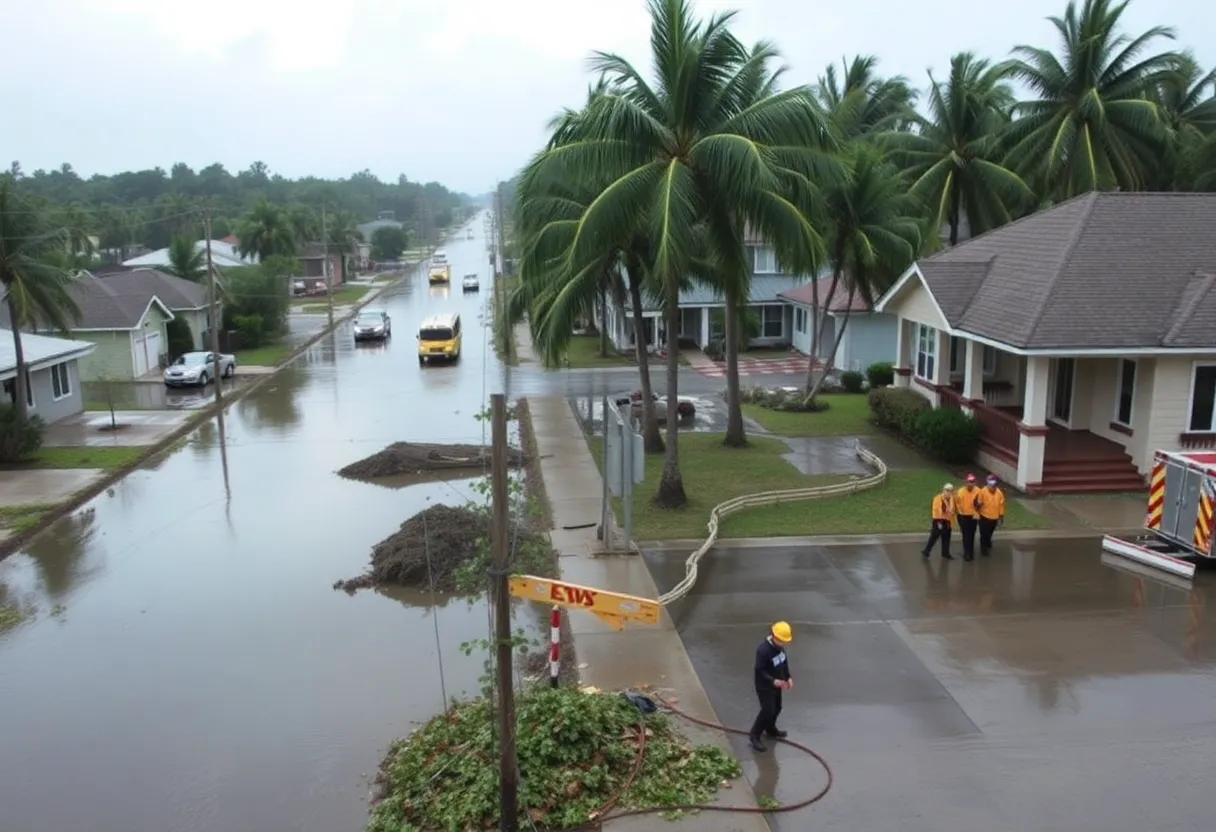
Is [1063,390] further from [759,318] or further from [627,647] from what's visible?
[759,318]

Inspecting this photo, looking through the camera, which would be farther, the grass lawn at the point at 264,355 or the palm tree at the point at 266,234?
the palm tree at the point at 266,234

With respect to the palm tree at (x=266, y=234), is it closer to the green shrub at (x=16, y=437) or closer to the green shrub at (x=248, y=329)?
the green shrub at (x=248, y=329)

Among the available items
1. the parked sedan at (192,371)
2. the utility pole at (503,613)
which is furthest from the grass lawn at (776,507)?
the parked sedan at (192,371)

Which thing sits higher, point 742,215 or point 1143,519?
point 742,215

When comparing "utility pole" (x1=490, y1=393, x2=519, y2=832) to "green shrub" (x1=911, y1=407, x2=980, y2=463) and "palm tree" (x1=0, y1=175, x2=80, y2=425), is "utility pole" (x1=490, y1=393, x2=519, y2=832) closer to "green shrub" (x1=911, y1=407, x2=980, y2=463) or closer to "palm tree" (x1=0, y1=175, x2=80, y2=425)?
"green shrub" (x1=911, y1=407, x2=980, y2=463)

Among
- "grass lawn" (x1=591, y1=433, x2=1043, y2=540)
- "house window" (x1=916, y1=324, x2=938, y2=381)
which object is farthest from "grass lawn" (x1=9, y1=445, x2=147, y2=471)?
"house window" (x1=916, y1=324, x2=938, y2=381)

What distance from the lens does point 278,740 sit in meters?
10.5

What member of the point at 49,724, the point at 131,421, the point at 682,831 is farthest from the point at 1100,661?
the point at 131,421

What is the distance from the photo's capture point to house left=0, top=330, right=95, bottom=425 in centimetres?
2692

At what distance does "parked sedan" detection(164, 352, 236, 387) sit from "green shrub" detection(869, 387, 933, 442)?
861 inches

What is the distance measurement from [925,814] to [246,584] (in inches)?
426

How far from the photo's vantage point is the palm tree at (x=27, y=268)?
2362 cm

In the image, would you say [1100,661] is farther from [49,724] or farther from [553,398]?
[553,398]

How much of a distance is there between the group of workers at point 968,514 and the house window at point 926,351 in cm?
942
